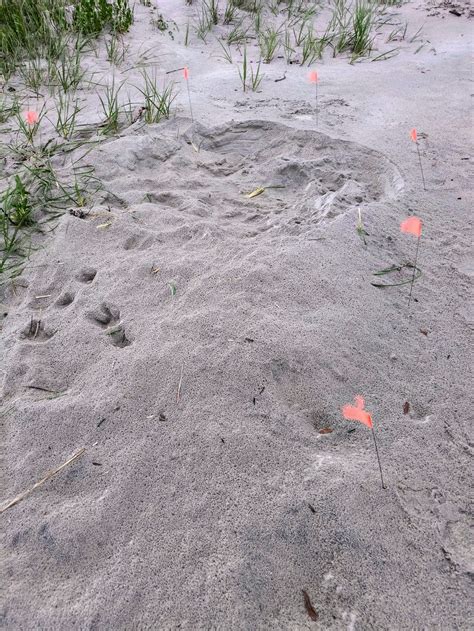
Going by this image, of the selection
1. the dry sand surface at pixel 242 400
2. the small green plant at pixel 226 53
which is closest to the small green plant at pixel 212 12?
the small green plant at pixel 226 53

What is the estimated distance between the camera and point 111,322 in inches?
71.0

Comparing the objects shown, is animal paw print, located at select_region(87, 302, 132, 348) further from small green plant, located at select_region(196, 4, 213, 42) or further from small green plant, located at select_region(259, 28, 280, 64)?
small green plant, located at select_region(196, 4, 213, 42)

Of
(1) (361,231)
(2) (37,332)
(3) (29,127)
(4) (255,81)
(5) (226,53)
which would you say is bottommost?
(2) (37,332)

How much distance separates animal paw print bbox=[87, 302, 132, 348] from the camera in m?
1.71

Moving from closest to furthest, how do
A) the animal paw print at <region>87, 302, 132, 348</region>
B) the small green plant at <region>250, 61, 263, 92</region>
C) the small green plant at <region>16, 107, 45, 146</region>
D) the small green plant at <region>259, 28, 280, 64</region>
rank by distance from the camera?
the animal paw print at <region>87, 302, 132, 348</region> → the small green plant at <region>16, 107, 45, 146</region> → the small green plant at <region>250, 61, 263, 92</region> → the small green plant at <region>259, 28, 280, 64</region>

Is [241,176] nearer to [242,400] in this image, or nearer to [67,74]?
[242,400]

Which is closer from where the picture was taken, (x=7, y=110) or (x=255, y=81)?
(x=7, y=110)

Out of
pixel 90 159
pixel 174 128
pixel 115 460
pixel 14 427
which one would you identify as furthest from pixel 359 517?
pixel 174 128

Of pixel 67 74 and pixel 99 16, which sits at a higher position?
pixel 99 16

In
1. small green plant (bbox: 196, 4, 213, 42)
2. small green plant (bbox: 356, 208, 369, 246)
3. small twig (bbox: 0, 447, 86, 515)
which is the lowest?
small twig (bbox: 0, 447, 86, 515)

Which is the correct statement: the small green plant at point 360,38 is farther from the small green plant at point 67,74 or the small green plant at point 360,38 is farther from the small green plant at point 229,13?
the small green plant at point 67,74

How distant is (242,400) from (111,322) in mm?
653

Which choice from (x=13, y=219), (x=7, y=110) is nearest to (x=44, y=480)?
(x=13, y=219)

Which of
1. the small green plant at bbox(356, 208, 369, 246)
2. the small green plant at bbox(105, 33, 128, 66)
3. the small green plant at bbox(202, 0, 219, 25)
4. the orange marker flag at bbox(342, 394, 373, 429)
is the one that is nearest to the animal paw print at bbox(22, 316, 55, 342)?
the orange marker flag at bbox(342, 394, 373, 429)
